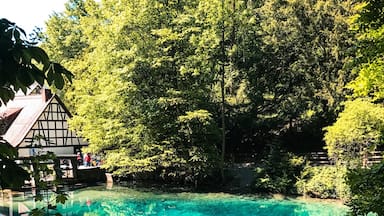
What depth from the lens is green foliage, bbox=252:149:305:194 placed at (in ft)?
58.8

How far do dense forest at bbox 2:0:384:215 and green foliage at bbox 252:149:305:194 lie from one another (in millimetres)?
47

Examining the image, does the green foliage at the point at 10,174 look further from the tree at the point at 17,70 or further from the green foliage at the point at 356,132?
the green foliage at the point at 356,132

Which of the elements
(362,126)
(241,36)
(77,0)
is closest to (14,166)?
(362,126)

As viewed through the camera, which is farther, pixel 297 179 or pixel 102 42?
pixel 102 42

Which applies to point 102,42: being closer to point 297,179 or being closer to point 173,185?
point 173,185

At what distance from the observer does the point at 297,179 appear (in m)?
18.0

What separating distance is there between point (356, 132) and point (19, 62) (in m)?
16.0

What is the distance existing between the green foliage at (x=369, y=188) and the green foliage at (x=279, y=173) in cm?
1426

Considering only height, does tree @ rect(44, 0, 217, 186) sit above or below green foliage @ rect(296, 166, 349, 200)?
above

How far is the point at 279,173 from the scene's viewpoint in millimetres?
18625

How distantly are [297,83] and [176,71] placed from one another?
6.82m

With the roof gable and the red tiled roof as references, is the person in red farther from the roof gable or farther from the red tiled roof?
the red tiled roof

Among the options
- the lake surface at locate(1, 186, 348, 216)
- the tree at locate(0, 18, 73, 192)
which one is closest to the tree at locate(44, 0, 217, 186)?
the lake surface at locate(1, 186, 348, 216)

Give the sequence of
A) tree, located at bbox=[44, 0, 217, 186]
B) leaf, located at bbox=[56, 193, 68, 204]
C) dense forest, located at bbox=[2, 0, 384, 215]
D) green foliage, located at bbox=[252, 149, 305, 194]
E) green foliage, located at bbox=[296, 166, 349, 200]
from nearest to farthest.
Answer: leaf, located at bbox=[56, 193, 68, 204], green foliage, located at bbox=[296, 166, 349, 200], green foliage, located at bbox=[252, 149, 305, 194], dense forest, located at bbox=[2, 0, 384, 215], tree, located at bbox=[44, 0, 217, 186]
